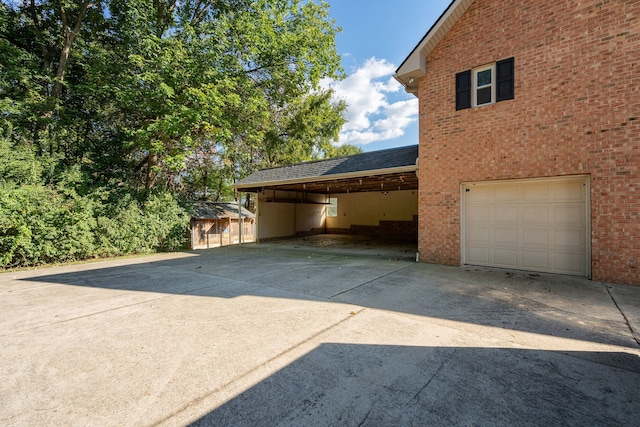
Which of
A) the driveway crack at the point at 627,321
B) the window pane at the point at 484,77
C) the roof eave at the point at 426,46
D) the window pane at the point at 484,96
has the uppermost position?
the roof eave at the point at 426,46

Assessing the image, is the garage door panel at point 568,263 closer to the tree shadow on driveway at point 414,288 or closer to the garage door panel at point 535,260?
the garage door panel at point 535,260

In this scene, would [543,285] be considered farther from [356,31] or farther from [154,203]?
[356,31]

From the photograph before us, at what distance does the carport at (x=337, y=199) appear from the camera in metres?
10.1

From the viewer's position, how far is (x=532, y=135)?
6.20m

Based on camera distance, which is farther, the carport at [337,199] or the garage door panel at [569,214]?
the carport at [337,199]

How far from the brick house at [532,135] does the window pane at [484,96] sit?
0.02 m

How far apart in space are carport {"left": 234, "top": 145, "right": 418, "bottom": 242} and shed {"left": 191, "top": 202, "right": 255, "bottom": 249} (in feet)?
6.93

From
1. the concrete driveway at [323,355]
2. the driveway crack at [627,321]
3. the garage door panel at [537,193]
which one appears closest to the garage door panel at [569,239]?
the garage door panel at [537,193]

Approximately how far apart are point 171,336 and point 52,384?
104cm

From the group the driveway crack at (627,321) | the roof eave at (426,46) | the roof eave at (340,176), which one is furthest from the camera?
the roof eave at (340,176)

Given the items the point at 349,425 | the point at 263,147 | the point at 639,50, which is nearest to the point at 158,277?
the point at 349,425

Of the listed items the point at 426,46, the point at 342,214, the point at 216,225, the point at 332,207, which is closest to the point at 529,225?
the point at 426,46

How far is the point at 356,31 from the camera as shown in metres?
14.1

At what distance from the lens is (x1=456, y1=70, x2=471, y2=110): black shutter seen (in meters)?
7.10
